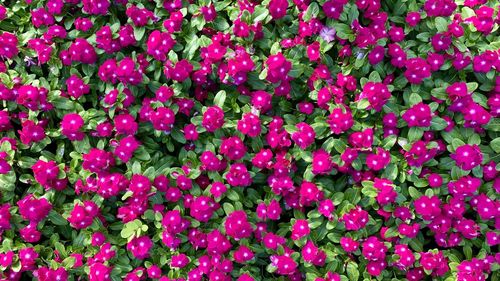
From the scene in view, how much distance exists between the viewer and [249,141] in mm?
2840

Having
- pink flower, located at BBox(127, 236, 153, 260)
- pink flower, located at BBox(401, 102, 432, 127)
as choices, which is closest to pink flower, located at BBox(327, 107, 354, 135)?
pink flower, located at BBox(401, 102, 432, 127)

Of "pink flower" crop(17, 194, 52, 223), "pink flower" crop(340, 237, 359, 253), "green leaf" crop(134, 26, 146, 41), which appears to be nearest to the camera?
"pink flower" crop(17, 194, 52, 223)

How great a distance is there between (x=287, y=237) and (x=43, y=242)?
4.15ft

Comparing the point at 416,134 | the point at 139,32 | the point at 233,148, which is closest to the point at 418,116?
the point at 416,134

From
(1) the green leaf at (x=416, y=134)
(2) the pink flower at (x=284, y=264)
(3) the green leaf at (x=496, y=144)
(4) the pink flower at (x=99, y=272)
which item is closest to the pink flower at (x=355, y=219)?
(2) the pink flower at (x=284, y=264)

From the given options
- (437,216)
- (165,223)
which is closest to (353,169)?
(437,216)

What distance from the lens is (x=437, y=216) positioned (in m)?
2.76

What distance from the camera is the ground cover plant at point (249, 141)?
2.66m

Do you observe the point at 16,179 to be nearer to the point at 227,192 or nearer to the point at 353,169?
the point at 227,192

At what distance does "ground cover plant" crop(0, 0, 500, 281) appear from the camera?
2656mm

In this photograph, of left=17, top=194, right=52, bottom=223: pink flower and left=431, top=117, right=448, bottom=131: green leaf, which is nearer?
left=17, top=194, right=52, bottom=223: pink flower

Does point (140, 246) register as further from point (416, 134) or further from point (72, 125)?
point (416, 134)

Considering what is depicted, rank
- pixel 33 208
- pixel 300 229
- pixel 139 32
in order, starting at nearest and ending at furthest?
pixel 33 208 → pixel 300 229 → pixel 139 32

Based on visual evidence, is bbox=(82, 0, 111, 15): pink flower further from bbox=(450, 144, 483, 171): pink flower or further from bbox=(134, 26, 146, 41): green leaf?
bbox=(450, 144, 483, 171): pink flower
